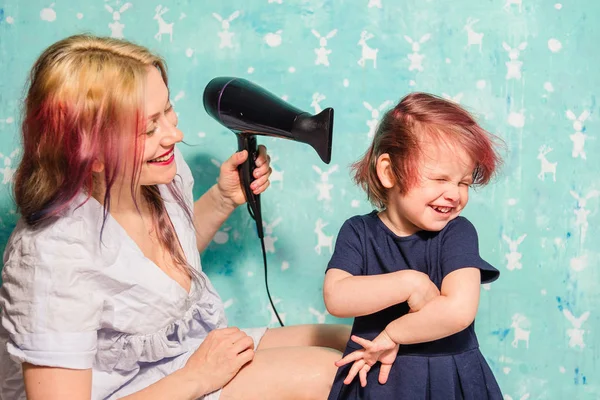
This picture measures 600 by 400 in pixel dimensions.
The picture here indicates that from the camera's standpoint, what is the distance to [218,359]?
134cm

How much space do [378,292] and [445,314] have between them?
112mm

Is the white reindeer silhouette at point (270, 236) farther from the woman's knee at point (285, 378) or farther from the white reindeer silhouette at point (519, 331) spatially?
the white reindeer silhouette at point (519, 331)

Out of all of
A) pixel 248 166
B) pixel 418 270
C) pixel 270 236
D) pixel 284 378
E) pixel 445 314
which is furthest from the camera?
pixel 270 236

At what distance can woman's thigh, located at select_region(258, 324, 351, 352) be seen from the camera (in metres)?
1.58

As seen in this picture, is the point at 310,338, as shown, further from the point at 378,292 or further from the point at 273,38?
the point at 273,38

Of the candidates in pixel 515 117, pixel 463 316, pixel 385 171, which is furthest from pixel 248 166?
pixel 515 117

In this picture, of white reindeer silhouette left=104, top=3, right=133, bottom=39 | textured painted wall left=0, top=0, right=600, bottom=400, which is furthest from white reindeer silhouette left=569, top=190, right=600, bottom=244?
white reindeer silhouette left=104, top=3, right=133, bottom=39

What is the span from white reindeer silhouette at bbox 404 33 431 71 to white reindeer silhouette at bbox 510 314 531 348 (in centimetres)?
67

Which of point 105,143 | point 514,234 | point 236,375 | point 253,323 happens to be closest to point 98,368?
point 236,375

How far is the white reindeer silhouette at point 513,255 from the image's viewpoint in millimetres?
1824

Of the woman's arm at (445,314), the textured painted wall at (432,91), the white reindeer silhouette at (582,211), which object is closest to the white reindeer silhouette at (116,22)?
the textured painted wall at (432,91)

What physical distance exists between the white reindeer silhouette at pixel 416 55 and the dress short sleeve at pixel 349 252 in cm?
62

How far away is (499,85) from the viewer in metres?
1.79

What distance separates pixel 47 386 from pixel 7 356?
0.74ft
